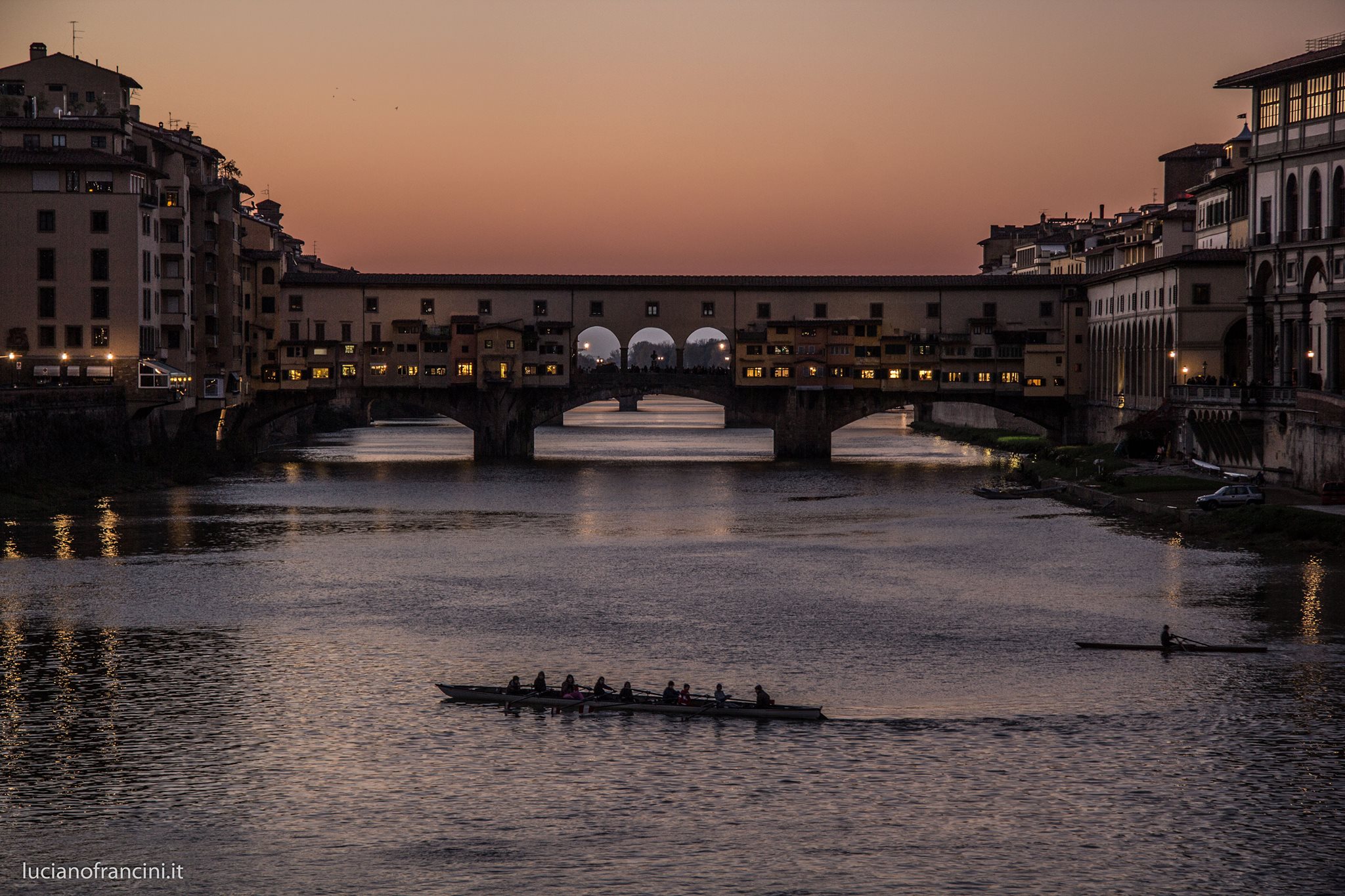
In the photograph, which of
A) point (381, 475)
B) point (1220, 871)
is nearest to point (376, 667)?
point (1220, 871)

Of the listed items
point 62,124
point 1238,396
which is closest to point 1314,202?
point 1238,396

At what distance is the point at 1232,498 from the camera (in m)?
64.2

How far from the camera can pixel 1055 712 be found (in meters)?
34.2

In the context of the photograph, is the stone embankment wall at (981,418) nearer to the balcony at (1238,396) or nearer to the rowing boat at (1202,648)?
the balcony at (1238,396)

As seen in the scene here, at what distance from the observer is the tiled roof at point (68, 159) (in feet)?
272

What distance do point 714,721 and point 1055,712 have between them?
7.43 m

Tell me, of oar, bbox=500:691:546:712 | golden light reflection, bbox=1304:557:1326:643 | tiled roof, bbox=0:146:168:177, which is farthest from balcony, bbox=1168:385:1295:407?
tiled roof, bbox=0:146:168:177

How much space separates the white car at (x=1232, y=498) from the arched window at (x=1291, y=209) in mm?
20379

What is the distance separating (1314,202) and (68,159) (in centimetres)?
6359

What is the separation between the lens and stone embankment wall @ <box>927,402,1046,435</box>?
5674 inches

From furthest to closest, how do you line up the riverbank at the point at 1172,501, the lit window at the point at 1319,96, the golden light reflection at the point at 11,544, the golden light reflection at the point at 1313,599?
the lit window at the point at 1319,96 → the riverbank at the point at 1172,501 → the golden light reflection at the point at 11,544 → the golden light reflection at the point at 1313,599

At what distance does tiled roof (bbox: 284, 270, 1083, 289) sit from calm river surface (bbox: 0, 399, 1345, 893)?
170 ft

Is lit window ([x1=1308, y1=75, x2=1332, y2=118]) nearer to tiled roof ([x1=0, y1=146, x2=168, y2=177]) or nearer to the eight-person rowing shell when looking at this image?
the eight-person rowing shell

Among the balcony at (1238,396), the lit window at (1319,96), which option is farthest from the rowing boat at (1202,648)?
the lit window at (1319,96)
